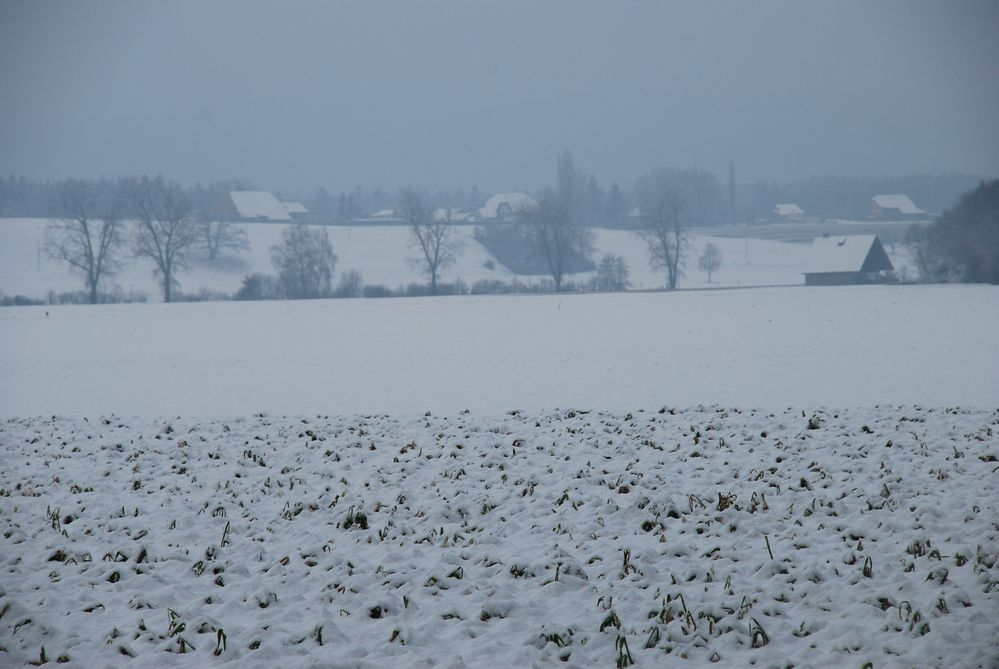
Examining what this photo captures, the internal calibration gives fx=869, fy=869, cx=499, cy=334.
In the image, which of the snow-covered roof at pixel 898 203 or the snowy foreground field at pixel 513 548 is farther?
the snow-covered roof at pixel 898 203

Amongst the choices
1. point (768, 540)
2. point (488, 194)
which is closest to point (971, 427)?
point (768, 540)

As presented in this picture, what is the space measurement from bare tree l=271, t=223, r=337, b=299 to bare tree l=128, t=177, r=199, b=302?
9.40 m

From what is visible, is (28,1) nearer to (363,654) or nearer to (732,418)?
(732,418)

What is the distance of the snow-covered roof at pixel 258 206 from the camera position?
14125cm

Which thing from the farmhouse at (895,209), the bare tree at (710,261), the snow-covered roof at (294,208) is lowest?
the bare tree at (710,261)

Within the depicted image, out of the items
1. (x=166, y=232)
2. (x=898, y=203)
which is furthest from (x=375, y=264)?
(x=898, y=203)

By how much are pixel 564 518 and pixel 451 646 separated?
2780mm

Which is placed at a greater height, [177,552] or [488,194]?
[488,194]

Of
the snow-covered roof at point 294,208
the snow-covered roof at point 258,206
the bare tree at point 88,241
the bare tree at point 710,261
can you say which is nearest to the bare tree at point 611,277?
the bare tree at point 710,261

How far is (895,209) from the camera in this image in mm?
160625

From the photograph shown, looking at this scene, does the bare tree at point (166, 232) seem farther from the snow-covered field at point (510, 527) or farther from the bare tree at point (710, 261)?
the snow-covered field at point (510, 527)

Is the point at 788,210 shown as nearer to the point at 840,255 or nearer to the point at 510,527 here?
the point at 840,255

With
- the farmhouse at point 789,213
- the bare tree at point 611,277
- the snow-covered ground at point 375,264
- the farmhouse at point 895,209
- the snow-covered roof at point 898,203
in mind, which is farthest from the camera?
the farmhouse at point 789,213

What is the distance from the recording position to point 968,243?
235 ft
